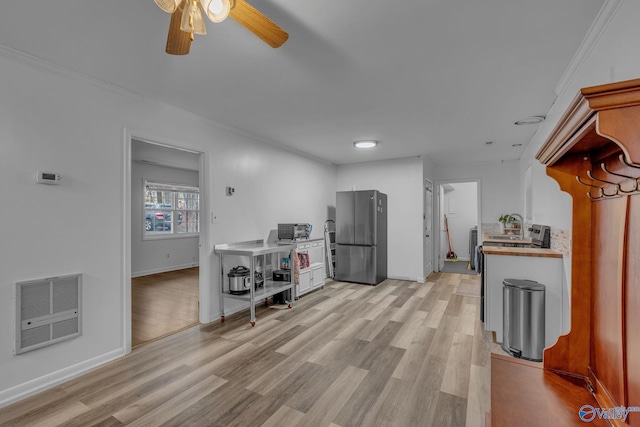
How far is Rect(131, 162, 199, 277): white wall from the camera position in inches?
243

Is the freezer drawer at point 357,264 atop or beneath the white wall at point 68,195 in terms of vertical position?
beneath

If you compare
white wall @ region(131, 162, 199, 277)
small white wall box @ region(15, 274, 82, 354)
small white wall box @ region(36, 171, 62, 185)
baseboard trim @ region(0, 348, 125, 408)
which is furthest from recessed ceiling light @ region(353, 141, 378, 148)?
white wall @ region(131, 162, 199, 277)

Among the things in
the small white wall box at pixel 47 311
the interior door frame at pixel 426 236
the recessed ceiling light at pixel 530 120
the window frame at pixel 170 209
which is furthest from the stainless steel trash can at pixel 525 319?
the window frame at pixel 170 209

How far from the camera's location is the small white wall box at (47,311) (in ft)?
6.83

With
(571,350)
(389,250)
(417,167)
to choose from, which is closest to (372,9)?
(571,350)

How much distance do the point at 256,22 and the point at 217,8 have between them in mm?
236

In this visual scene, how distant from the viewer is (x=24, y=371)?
2084 millimetres

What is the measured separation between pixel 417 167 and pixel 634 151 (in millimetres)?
5231

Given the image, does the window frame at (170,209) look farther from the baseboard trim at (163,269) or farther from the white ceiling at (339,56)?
the white ceiling at (339,56)

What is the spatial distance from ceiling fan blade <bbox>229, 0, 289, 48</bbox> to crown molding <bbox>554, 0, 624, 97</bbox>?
69.4 inches

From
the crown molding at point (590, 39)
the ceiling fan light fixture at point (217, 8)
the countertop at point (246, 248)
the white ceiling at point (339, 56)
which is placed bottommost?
the countertop at point (246, 248)

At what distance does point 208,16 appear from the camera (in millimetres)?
1227

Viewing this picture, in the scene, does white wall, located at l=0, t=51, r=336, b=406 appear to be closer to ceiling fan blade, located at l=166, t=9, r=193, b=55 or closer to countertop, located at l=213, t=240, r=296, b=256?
countertop, located at l=213, t=240, r=296, b=256

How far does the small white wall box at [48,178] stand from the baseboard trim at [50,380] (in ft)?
4.84
